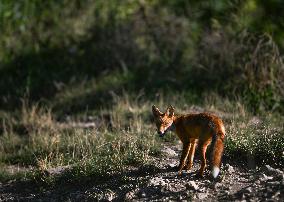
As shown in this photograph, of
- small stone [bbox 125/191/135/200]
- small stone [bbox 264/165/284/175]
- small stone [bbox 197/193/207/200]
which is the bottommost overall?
small stone [bbox 125/191/135/200]

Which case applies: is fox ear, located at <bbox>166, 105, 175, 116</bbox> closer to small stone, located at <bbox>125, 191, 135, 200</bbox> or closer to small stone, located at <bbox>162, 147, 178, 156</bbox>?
small stone, located at <bbox>125, 191, 135, 200</bbox>

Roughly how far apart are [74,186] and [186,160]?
4.89ft

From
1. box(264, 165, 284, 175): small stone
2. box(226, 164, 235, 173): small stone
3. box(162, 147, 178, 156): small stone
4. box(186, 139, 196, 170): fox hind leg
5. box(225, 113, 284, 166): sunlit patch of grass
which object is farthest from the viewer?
box(162, 147, 178, 156): small stone

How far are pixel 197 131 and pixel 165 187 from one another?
2.39 ft

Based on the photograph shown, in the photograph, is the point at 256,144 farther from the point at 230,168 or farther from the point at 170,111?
the point at 170,111

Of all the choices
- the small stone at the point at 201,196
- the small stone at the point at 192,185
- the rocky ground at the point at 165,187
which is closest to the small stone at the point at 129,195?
the rocky ground at the point at 165,187

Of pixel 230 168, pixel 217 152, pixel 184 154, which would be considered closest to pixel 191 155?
→ pixel 184 154

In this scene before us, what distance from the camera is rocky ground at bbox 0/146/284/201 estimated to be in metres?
6.35

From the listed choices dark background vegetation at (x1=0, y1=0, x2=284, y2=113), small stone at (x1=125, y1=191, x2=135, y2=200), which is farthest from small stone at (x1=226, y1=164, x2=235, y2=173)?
dark background vegetation at (x1=0, y1=0, x2=284, y2=113)

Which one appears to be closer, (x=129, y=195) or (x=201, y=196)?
(x=201, y=196)

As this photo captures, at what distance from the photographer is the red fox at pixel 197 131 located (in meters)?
6.49

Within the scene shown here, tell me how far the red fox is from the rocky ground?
0.74 feet

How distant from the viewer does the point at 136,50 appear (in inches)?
521

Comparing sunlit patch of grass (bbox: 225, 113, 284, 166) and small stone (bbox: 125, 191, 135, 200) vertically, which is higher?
sunlit patch of grass (bbox: 225, 113, 284, 166)
